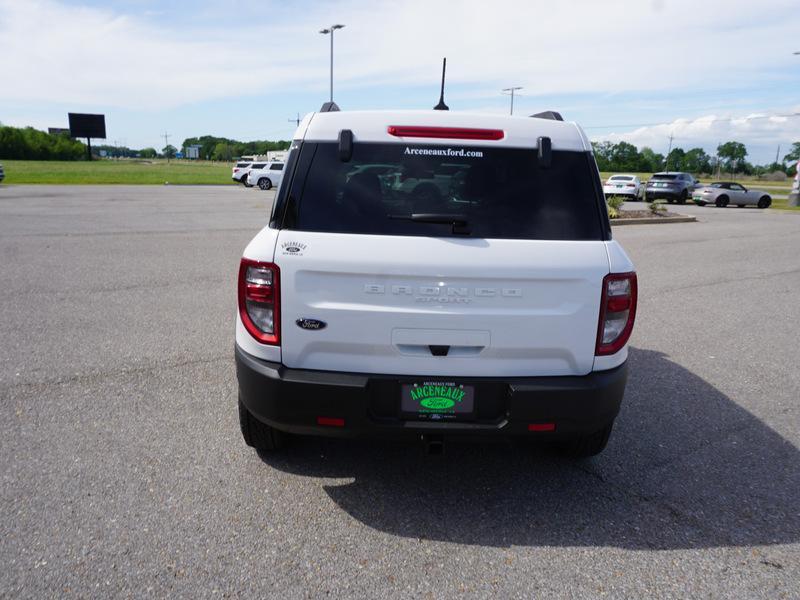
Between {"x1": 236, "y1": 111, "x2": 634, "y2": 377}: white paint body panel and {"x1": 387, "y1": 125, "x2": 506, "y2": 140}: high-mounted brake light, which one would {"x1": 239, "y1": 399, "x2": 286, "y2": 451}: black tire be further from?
{"x1": 387, "y1": 125, "x2": 506, "y2": 140}: high-mounted brake light

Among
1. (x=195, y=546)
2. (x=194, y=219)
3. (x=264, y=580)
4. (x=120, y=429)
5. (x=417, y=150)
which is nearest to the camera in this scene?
(x=264, y=580)

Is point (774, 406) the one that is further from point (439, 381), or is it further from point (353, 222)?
point (353, 222)

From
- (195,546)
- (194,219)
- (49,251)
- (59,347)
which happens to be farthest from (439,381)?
(194,219)

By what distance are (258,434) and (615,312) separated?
2.06m

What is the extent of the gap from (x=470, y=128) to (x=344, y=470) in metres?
2.03

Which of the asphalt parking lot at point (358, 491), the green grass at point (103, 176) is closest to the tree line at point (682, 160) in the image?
the green grass at point (103, 176)

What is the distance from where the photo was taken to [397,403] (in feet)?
9.88

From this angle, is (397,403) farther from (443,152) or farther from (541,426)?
(443,152)

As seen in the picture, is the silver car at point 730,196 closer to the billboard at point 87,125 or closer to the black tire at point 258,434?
the black tire at point 258,434

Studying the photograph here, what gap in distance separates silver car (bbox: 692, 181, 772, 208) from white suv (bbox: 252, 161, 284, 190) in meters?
23.3

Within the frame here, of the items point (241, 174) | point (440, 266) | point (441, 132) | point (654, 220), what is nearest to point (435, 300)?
point (440, 266)

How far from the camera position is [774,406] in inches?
192

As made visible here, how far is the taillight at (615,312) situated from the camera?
3.02m

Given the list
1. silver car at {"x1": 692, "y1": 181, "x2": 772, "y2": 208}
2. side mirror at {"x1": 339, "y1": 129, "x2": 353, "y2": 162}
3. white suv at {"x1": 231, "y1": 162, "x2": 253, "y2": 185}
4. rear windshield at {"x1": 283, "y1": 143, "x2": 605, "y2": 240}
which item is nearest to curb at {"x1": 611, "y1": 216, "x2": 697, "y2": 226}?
silver car at {"x1": 692, "y1": 181, "x2": 772, "y2": 208}
